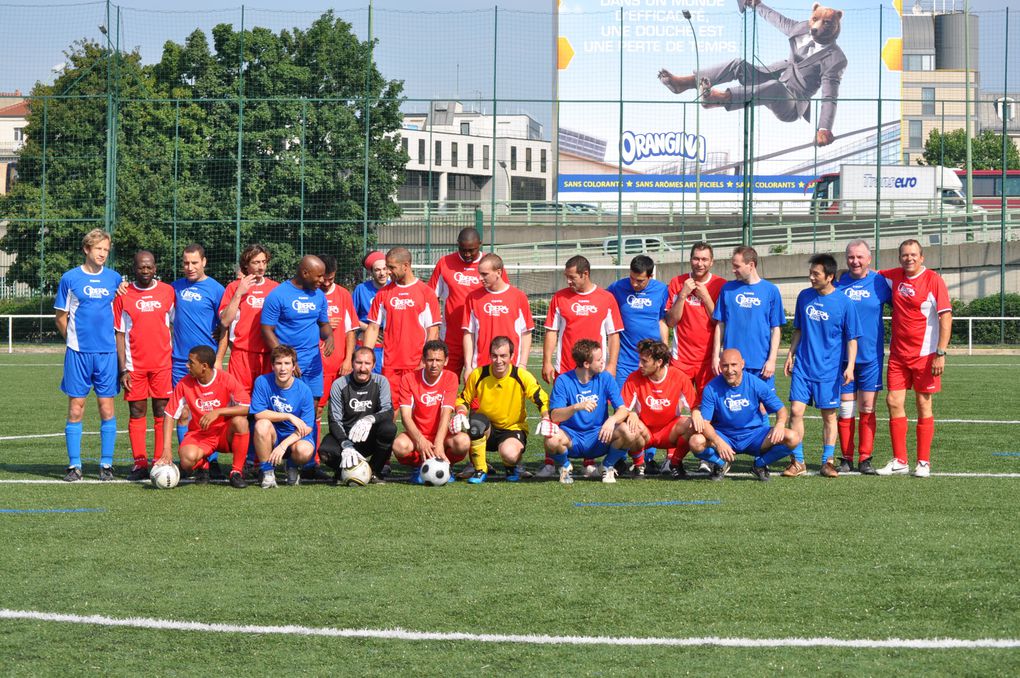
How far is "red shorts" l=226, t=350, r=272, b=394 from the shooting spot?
9.38 metres

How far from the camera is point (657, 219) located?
1400 inches

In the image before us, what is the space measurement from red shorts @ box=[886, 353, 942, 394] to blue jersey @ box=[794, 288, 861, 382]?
405mm

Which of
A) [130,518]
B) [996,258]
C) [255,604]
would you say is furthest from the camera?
[996,258]

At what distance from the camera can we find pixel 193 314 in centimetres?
928

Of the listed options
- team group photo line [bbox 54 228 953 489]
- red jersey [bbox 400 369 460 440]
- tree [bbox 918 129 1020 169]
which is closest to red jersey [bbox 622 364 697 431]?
team group photo line [bbox 54 228 953 489]

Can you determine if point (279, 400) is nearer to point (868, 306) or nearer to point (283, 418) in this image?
point (283, 418)

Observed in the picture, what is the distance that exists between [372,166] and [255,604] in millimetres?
23164

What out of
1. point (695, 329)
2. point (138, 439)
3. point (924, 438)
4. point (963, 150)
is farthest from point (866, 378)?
point (963, 150)

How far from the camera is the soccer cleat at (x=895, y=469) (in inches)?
356

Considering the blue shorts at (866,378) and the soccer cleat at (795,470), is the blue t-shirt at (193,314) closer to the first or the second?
the soccer cleat at (795,470)

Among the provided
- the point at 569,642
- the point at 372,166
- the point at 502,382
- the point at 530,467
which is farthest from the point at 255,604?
the point at 372,166

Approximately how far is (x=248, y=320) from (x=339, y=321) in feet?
2.77

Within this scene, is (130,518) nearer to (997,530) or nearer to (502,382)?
(502,382)

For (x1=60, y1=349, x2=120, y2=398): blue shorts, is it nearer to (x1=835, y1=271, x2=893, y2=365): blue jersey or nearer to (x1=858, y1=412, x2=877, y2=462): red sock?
(x1=835, y1=271, x2=893, y2=365): blue jersey
